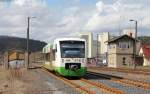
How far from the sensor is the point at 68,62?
1454 inches

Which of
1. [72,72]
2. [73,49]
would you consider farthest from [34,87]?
[73,49]

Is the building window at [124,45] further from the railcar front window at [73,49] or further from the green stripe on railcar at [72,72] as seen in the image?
the green stripe on railcar at [72,72]

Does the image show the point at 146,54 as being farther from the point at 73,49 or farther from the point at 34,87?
the point at 34,87

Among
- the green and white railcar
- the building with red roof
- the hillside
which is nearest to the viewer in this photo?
the green and white railcar

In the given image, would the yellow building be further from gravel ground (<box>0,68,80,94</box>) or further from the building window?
gravel ground (<box>0,68,80,94</box>)

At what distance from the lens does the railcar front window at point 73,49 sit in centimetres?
3703

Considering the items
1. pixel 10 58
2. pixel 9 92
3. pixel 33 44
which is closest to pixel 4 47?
pixel 33 44

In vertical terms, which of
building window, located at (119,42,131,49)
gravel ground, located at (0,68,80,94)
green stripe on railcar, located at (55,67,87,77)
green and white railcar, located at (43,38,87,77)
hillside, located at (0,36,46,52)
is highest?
hillside, located at (0,36,46,52)

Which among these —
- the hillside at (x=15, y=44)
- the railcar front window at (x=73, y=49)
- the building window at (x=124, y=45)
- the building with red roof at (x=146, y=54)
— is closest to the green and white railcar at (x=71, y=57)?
the railcar front window at (x=73, y=49)

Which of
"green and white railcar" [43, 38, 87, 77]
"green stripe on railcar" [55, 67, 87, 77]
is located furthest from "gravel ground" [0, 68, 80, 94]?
"green and white railcar" [43, 38, 87, 77]

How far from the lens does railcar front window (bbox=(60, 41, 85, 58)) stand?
1458 inches

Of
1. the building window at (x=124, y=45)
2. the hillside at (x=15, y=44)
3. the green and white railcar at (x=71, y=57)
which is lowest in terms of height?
the green and white railcar at (x=71, y=57)

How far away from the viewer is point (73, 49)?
37.2 meters

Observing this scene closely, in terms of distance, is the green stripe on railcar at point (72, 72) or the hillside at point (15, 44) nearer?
the green stripe on railcar at point (72, 72)
